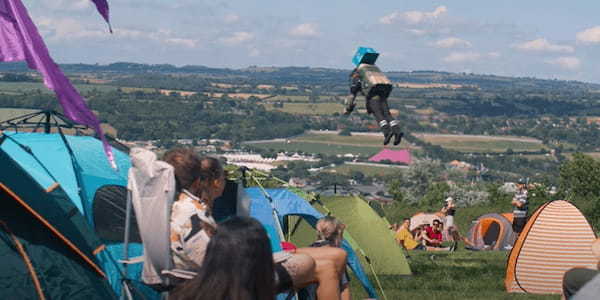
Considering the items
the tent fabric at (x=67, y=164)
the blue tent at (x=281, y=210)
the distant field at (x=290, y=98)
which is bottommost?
the distant field at (x=290, y=98)

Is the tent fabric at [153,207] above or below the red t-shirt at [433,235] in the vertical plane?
above

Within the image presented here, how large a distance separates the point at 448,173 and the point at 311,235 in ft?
203

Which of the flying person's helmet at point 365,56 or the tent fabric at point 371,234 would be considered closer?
the flying person's helmet at point 365,56

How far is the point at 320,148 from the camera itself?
111 meters

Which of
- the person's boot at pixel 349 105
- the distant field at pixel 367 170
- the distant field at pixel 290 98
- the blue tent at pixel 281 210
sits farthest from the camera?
the distant field at pixel 290 98

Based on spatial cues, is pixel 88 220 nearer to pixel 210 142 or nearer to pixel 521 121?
pixel 210 142

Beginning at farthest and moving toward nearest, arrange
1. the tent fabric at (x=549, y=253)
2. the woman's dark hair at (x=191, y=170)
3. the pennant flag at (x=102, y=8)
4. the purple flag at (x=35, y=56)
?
the tent fabric at (x=549, y=253)
the pennant flag at (x=102, y=8)
the woman's dark hair at (x=191, y=170)
the purple flag at (x=35, y=56)

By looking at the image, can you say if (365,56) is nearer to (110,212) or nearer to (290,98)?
(110,212)

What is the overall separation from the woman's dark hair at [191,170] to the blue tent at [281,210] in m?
4.20

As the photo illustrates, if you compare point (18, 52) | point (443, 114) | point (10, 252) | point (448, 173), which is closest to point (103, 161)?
point (10, 252)

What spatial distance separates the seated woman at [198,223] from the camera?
5.24m

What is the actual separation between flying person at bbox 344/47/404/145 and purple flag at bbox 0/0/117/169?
3039 millimetres

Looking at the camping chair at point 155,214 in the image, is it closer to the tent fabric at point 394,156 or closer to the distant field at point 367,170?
the distant field at point 367,170

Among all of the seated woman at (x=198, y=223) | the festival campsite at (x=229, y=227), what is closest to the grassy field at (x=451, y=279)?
the festival campsite at (x=229, y=227)
